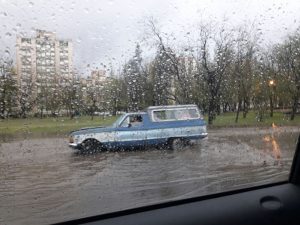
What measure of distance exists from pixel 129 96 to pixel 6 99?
3.71 feet

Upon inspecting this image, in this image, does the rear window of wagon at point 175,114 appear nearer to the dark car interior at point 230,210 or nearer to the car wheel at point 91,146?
the car wheel at point 91,146

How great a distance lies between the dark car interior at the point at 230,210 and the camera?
10.4ft

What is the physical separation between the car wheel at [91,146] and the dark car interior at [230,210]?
1201 mm

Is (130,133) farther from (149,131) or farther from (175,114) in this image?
(175,114)

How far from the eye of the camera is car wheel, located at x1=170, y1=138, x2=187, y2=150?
4770mm

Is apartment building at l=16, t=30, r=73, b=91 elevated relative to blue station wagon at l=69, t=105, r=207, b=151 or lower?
elevated

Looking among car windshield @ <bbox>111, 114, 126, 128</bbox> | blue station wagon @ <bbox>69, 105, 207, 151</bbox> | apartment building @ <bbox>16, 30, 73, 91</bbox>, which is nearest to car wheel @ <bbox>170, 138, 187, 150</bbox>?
blue station wagon @ <bbox>69, 105, 207, 151</bbox>

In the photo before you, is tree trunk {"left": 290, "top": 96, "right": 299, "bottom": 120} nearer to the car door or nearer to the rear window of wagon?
the rear window of wagon

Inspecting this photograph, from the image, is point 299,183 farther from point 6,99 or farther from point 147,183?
point 6,99

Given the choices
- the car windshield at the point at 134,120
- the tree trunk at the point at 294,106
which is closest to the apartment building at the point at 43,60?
the car windshield at the point at 134,120

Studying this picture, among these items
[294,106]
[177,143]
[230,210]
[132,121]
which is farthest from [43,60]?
[294,106]

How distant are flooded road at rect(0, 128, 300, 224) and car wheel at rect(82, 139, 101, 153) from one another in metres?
0.09

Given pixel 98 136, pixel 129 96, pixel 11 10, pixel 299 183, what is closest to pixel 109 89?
pixel 129 96

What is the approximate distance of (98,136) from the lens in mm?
4371
